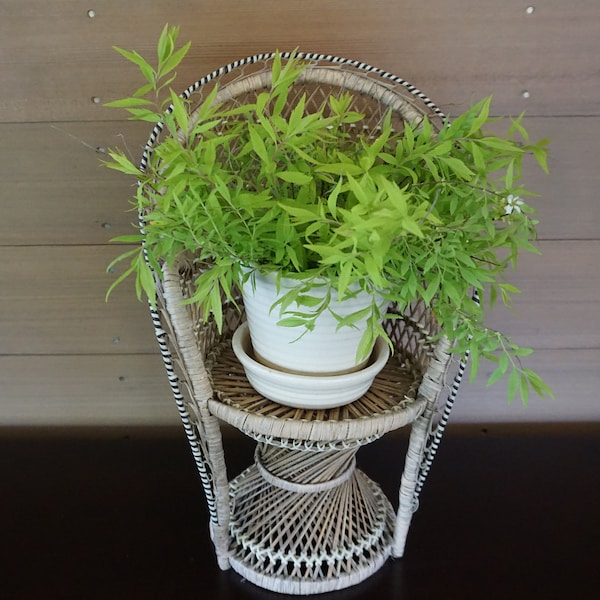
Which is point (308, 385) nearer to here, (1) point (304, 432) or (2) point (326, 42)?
(1) point (304, 432)

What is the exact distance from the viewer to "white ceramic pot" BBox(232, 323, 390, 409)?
29.7 inches

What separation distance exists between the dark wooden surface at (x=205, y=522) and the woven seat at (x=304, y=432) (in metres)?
0.05

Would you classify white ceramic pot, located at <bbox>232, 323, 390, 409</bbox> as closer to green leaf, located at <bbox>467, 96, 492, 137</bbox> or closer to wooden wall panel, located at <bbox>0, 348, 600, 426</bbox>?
→ green leaf, located at <bbox>467, 96, 492, 137</bbox>

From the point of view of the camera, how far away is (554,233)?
1.11m

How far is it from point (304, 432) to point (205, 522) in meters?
0.40

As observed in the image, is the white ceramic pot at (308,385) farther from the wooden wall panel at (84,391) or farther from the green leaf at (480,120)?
the wooden wall panel at (84,391)

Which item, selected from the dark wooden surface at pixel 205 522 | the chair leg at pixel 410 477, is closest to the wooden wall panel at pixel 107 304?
the dark wooden surface at pixel 205 522

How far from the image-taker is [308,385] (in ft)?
2.47

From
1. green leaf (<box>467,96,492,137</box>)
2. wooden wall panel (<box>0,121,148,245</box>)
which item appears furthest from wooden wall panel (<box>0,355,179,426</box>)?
green leaf (<box>467,96,492,137</box>)

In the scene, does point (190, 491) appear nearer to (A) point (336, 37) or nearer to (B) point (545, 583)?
(B) point (545, 583)

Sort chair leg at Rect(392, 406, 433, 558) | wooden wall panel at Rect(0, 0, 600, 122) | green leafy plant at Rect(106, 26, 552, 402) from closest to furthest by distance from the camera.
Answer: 1. green leafy plant at Rect(106, 26, 552, 402)
2. chair leg at Rect(392, 406, 433, 558)
3. wooden wall panel at Rect(0, 0, 600, 122)

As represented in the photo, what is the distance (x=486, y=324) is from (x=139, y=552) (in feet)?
2.55

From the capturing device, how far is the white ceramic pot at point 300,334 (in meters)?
0.72

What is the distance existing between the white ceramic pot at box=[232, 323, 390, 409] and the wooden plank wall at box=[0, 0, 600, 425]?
0.45 meters
